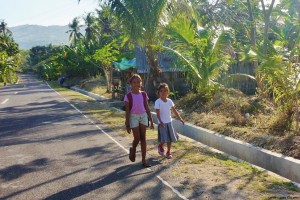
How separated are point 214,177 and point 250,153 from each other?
1.64 meters

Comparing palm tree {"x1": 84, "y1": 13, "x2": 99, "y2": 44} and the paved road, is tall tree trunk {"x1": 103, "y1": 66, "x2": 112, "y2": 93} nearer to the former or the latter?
the paved road

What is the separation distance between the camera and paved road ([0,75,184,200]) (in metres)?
5.60

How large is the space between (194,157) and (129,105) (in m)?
2.02

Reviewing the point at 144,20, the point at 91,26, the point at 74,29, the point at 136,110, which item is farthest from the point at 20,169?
the point at 74,29

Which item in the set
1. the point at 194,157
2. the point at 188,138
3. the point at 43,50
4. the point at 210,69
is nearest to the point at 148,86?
the point at 210,69

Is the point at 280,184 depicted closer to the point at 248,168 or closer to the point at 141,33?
the point at 248,168

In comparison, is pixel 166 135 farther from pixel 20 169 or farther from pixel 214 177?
pixel 20 169

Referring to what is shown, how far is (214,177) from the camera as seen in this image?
20.5 ft

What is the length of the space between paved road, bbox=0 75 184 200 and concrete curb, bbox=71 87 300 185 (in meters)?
2.11

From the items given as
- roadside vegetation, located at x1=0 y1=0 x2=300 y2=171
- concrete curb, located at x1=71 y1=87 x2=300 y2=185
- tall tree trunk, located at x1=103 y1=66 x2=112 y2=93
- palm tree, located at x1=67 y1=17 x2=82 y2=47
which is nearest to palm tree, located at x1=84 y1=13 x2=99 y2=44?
palm tree, located at x1=67 y1=17 x2=82 y2=47

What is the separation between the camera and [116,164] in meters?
7.22

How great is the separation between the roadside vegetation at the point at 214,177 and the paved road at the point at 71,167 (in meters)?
0.38

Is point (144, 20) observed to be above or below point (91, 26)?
below

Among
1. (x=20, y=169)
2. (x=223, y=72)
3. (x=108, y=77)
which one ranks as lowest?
(x=20, y=169)
